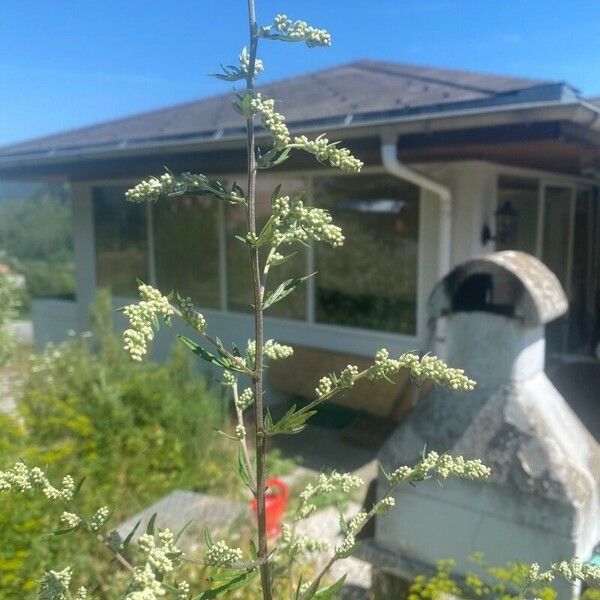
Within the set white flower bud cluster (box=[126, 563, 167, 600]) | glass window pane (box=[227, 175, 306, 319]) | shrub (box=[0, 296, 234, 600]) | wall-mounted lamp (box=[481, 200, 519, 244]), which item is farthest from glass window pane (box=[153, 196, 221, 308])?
white flower bud cluster (box=[126, 563, 167, 600])

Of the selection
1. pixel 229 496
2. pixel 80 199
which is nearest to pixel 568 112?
pixel 229 496

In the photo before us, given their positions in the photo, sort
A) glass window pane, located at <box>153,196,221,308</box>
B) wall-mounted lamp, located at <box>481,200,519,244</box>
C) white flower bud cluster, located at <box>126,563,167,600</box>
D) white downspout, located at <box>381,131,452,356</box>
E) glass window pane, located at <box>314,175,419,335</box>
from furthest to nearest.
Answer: glass window pane, located at <box>153,196,221,308</box>, glass window pane, located at <box>314,175,419,335</box>, wall-mounted lamp, located at <box>481,200,519,244</box>, white downspout, located at <box>381,131,452,356</box>, white flower bud cluster, located at <box>126,563,167,600</box>

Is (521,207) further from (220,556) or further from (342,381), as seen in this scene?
(220,556)

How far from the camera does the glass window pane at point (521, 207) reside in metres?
6.18

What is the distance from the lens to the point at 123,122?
1034cm

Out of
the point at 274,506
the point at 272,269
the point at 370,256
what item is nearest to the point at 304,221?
the point at 274,506

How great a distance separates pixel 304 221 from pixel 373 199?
543cm

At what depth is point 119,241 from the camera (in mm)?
8805

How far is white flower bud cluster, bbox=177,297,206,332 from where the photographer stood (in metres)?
0.96

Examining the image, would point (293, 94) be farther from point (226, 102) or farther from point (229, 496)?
point (229, 496)

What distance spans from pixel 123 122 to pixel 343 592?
9123mm

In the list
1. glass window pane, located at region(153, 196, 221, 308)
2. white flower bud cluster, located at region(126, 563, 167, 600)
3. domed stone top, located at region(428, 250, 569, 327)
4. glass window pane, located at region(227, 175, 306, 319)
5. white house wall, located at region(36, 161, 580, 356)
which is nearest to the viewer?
white flower bud cluster, located at region(126, 563, 167, 600)

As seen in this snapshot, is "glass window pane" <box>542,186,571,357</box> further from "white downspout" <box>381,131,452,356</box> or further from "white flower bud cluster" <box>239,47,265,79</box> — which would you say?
"white flower bud cluster" <box>239,47,265,79</box>

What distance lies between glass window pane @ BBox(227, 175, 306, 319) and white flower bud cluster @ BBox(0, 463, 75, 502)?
526 cm
